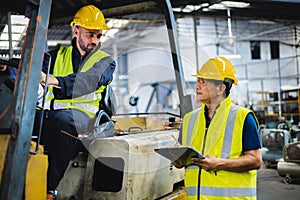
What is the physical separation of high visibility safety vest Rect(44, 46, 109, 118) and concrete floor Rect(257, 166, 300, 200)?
189 inches

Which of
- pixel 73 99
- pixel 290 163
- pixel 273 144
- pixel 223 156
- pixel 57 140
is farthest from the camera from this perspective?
pixel 273 144

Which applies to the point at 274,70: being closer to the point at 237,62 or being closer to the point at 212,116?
the point at 237,62

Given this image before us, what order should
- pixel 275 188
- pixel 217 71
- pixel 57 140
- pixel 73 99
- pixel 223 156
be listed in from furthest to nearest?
1. pixel 275 188
2. pixel 217 71
3. pixel 73 99
4. pixel 223 156
5. pixel 57 140

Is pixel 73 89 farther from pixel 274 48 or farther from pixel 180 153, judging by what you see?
pixel 274 48

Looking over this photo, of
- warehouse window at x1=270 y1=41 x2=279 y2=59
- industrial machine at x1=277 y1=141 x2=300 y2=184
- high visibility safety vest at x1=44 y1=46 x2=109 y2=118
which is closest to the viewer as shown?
high visibility safety vest at x1=44 y1=46 x2=109 y2=118

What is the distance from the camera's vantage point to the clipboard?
2.20m

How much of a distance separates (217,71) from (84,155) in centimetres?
112

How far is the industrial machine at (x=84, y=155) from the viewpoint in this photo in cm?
152

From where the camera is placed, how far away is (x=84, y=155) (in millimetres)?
2455

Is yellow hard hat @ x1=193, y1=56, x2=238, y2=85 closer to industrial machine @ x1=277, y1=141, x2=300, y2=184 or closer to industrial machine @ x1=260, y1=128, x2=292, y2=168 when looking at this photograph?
industrial machine @ x1=277, y1=141, x2=300, y2=184

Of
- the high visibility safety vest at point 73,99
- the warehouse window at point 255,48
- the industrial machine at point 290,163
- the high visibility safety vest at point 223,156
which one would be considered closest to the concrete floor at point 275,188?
the industrial machine at point 290,163

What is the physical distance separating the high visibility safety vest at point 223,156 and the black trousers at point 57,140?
0.87m

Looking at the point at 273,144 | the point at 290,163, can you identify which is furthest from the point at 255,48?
the point at 290,163

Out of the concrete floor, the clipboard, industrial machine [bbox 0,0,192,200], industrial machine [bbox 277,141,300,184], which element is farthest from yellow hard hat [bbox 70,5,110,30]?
industrial machine [bbox 277,141,300,184]
